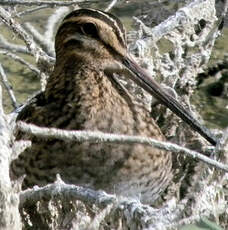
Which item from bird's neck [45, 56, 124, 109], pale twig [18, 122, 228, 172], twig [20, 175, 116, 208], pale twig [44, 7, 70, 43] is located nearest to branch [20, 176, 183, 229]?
twig [20, 175, 116, 208]

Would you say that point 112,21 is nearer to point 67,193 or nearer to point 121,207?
point 67,193

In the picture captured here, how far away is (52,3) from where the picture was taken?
3260 millimetres

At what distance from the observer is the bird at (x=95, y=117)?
9.93ft

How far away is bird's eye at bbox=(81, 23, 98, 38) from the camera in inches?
127

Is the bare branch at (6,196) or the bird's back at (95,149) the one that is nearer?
the bare branch at (6,196)

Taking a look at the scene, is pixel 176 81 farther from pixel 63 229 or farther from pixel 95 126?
pixel 63 229

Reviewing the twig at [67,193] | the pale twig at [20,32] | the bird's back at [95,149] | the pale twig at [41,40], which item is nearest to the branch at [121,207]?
the twig at [67,193]

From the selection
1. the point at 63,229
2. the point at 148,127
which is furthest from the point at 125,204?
the point at 148,127

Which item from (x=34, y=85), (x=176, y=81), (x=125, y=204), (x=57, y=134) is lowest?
(x=34, y=85)

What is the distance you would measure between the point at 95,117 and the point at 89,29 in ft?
1.17

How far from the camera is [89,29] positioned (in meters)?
3.26

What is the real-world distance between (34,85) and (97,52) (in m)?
2.50

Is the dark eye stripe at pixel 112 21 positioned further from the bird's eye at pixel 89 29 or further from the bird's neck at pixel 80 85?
the bird's neck at pixel 80 85

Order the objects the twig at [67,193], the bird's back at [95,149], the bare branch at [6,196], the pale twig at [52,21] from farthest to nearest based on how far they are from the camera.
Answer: the pale twig at [52,21] → the bird's back at [95,149] → the twig at [67,193] → the bare branch at [6,196]
